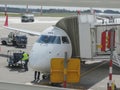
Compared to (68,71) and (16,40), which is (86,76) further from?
(16,40)

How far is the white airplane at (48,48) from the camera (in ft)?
70.4

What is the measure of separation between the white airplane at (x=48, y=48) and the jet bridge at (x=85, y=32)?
0.82m

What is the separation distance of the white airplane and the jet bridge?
824 mm

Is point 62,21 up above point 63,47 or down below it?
above

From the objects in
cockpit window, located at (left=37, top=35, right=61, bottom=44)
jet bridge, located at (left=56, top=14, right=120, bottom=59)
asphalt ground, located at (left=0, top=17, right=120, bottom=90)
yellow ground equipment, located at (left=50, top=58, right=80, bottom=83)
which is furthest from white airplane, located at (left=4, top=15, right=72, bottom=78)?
yellow ground equipment, located at (left=50, top=58, right=80, bottom=83)

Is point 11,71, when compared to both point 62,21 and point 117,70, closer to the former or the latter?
point 62,21

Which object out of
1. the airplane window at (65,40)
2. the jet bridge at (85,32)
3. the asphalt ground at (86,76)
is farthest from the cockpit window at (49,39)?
the asphalt ground at (86,76)

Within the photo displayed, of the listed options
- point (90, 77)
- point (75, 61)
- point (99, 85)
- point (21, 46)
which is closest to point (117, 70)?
point (90, 77)

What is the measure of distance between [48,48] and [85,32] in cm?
307

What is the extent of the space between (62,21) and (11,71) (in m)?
5.91

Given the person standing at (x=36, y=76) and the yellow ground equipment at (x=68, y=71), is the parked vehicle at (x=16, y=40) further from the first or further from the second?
the yellow ground equipment at (x=68, y=71)

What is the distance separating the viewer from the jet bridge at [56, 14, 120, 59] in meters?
23.5

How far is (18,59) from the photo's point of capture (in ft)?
93.2

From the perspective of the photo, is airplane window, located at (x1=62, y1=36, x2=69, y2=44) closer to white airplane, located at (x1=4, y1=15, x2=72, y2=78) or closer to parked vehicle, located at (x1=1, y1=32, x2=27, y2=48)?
white airplane, located at (x1=4, y1=15, x2=72, y2=78)
